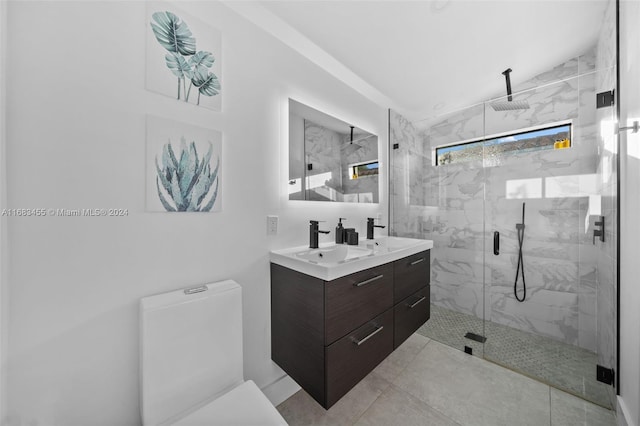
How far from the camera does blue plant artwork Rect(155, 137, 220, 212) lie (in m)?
1.09

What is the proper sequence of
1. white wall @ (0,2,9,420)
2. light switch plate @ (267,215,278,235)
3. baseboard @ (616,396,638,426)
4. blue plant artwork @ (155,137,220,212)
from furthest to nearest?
light switch plate @ (267,215,278,235)
baseboard @ (616,396,638,426)
blue plant artwork @ (155,137,220,212)
white wall @ (0,2,9,420)

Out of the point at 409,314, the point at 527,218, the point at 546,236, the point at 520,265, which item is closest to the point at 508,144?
the point at 527,218

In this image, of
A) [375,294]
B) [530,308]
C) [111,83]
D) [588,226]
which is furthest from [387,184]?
[111,83]

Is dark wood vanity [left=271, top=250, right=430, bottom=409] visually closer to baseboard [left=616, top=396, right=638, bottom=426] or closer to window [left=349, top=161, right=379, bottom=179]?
window [left=349, top=161, right=379, bottom=179]

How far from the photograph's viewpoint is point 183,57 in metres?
1.14

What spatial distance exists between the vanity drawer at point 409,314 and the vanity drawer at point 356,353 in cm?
8

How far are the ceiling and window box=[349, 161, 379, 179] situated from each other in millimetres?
711

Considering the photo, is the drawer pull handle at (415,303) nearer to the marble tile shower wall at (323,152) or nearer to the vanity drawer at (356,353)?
the vanity drawer at (356,353)

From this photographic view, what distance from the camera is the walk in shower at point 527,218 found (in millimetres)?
1708

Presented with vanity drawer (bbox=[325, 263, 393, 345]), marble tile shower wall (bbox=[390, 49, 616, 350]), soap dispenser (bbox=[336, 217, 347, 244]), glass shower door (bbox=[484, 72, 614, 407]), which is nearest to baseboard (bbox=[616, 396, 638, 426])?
glass shower door (bbox=[484, 72, 614, 407])

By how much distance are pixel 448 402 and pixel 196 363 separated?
154 cm

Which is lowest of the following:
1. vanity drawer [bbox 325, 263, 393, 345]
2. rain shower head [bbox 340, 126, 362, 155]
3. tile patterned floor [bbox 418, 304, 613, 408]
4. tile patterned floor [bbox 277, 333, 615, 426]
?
tile patterned floor [bbox 277, 333, 615, 426]

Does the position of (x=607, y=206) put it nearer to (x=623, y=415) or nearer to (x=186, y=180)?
(x=623, y=415)

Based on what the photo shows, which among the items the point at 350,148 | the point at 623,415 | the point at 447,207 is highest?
the point at 350,148
